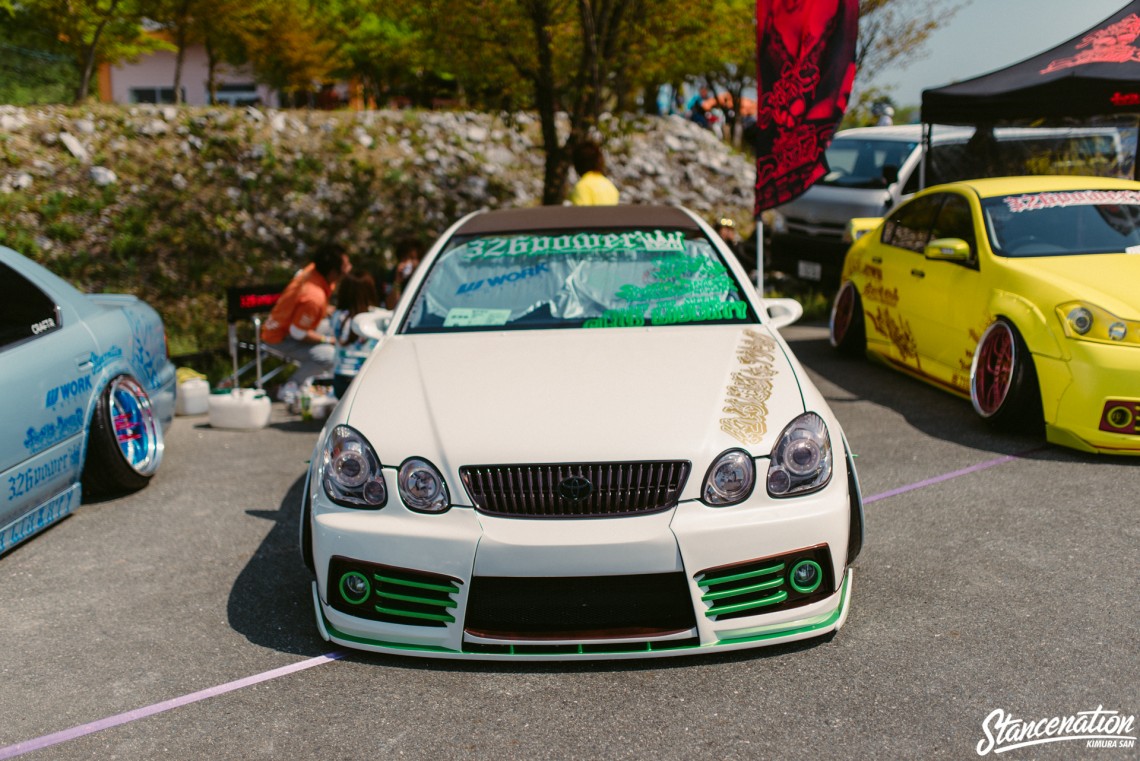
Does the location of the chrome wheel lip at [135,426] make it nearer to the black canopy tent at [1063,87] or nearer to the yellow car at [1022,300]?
the yellow car at [1022,300]

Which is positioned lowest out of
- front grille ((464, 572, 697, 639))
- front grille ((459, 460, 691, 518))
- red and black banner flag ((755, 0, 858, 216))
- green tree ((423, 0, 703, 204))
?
front grille ((464, 572, 697, 639))

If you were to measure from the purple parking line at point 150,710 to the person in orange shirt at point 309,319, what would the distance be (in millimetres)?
4895

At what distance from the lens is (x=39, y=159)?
47.9ft

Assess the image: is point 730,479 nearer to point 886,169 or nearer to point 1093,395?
point 1093,395

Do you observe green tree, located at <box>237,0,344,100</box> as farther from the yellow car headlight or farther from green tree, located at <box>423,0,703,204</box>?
the yellow car headlight

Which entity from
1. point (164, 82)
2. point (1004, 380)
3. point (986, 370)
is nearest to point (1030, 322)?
point (1004, 380)

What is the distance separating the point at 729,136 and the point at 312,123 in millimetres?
18417

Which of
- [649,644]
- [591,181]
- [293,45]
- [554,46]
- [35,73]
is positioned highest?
[293,45]

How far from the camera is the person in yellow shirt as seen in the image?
26.0 feet

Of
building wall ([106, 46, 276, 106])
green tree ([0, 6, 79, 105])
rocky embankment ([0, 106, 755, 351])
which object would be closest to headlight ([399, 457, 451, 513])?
rocky embankment ([0, 106, 755, 351])

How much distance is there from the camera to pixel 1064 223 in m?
6.85

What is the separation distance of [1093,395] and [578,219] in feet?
9.32

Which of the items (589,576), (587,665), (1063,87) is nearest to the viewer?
(589,576)

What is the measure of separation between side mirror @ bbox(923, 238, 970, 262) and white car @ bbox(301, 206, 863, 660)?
133 inches
